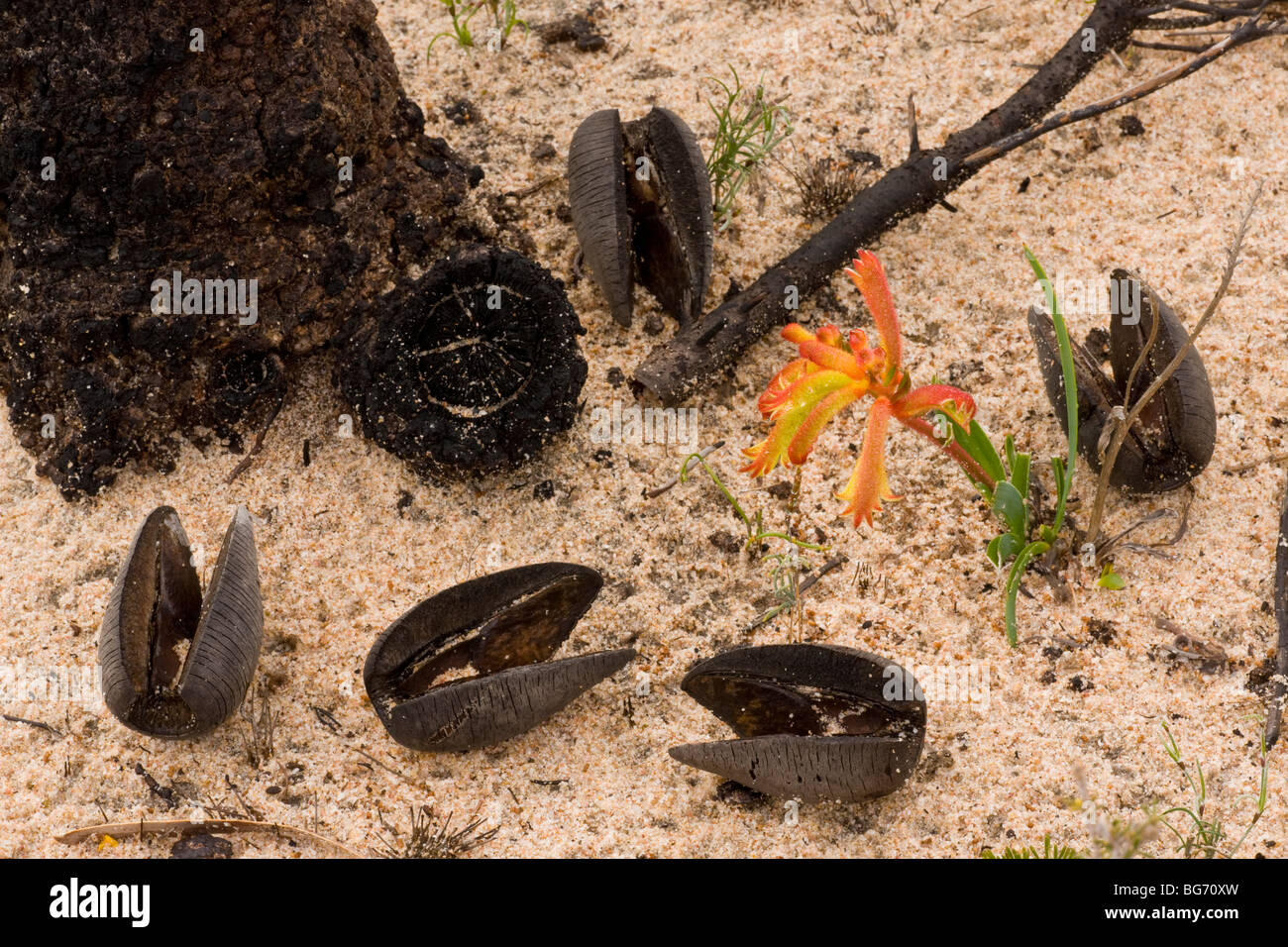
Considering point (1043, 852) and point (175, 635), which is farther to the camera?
point (175, 635)

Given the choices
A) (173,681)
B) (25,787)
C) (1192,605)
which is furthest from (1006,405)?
(25,787)

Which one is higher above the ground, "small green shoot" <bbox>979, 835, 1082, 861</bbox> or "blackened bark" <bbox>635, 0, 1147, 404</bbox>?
"blackened bark" <bbox>635, 0, 1147, 404</bbox>

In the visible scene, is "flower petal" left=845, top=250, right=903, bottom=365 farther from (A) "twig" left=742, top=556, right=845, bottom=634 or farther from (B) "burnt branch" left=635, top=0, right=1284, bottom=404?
(B) "burnt branch" left=635, top=0, right=1284, bottom=404

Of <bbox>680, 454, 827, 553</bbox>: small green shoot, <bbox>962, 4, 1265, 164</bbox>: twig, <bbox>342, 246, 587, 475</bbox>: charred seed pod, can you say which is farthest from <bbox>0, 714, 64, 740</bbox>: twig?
<bbox>962, 4, 1265, 164</bbox>: twig

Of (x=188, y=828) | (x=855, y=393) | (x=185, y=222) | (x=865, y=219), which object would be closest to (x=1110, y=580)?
(x=855, y=393)

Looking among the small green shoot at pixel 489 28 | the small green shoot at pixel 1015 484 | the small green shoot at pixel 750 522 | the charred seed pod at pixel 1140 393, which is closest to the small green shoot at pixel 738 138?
the small green shoot at pixel 489 28

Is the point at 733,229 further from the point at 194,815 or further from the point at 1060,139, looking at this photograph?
the point at 194,815

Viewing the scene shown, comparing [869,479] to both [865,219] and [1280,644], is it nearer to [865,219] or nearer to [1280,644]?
[1280,644]
